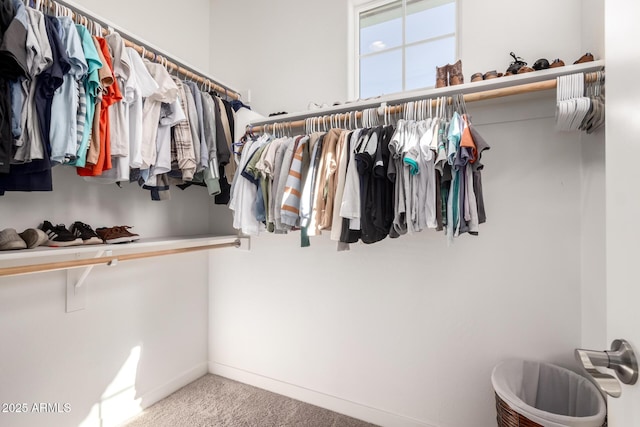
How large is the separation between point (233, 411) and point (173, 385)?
512mm

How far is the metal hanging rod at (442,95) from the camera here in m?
1.22

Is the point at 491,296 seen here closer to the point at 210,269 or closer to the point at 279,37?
the point at 210,269

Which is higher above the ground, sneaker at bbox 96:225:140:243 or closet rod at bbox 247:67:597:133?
closet rod at bbox 247:67:597:133

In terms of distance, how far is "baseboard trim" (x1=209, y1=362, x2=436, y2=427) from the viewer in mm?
1735

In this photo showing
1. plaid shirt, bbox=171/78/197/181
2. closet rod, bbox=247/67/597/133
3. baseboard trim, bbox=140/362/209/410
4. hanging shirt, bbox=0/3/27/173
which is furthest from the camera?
baseboard trim, bbox=140/362/209/410

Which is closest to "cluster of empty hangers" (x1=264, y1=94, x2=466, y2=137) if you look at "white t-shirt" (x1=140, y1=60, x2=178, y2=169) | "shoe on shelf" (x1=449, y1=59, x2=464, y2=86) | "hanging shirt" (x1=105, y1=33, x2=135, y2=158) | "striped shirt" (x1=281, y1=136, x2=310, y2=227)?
"shoe on shelf" (x1=449, y1=59, x2=464, y2=86)

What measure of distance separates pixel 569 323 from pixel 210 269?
2259 mm

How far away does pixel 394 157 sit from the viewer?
1329 millimetres

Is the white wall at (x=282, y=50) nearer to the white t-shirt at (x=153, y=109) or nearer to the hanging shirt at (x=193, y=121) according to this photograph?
the hanging shirt at (x=193, y=121)

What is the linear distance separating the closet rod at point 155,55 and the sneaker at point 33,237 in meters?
0.95

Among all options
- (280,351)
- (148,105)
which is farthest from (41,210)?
(280,351)

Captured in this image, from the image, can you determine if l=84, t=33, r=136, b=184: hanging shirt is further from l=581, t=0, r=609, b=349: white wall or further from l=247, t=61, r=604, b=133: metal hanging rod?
l=581, t=0, r=609, b=349: white wall

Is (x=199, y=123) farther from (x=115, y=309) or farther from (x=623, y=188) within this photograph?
(x=623, y=188)

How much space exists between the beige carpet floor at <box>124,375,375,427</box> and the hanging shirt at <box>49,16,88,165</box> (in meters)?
1.57
